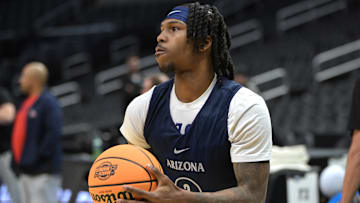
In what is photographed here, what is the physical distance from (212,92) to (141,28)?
15017 mm

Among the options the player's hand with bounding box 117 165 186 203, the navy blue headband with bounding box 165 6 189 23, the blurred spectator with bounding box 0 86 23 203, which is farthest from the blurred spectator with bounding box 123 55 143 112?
the player's hand with bounding box 117 165 186 203

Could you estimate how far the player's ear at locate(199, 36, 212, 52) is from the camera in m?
2.88

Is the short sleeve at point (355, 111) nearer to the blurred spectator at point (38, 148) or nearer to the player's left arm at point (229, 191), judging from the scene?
the player's left arm at point (229, 191)

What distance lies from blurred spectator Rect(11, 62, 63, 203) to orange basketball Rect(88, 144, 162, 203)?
3.95m

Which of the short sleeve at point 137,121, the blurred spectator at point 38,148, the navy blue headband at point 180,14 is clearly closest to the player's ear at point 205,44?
the navy blue headband at point 180,14

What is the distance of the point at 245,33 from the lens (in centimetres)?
1672

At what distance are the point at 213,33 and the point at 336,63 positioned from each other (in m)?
11.1

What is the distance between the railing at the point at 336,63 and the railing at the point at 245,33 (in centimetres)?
319

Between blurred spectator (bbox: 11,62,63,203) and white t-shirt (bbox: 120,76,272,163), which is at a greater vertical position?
white t-shirt (bbox: 120,76,272,163)

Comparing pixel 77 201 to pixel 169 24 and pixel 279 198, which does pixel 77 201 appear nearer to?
pixel 279 198

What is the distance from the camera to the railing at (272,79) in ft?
41.0

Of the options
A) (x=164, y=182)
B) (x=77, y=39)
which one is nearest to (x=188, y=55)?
(x=164, y=182)

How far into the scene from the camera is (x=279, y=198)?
5594 mm

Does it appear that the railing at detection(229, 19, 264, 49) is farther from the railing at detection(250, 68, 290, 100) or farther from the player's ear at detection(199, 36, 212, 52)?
the player's ear at detection(199, 36, 212, 52)
